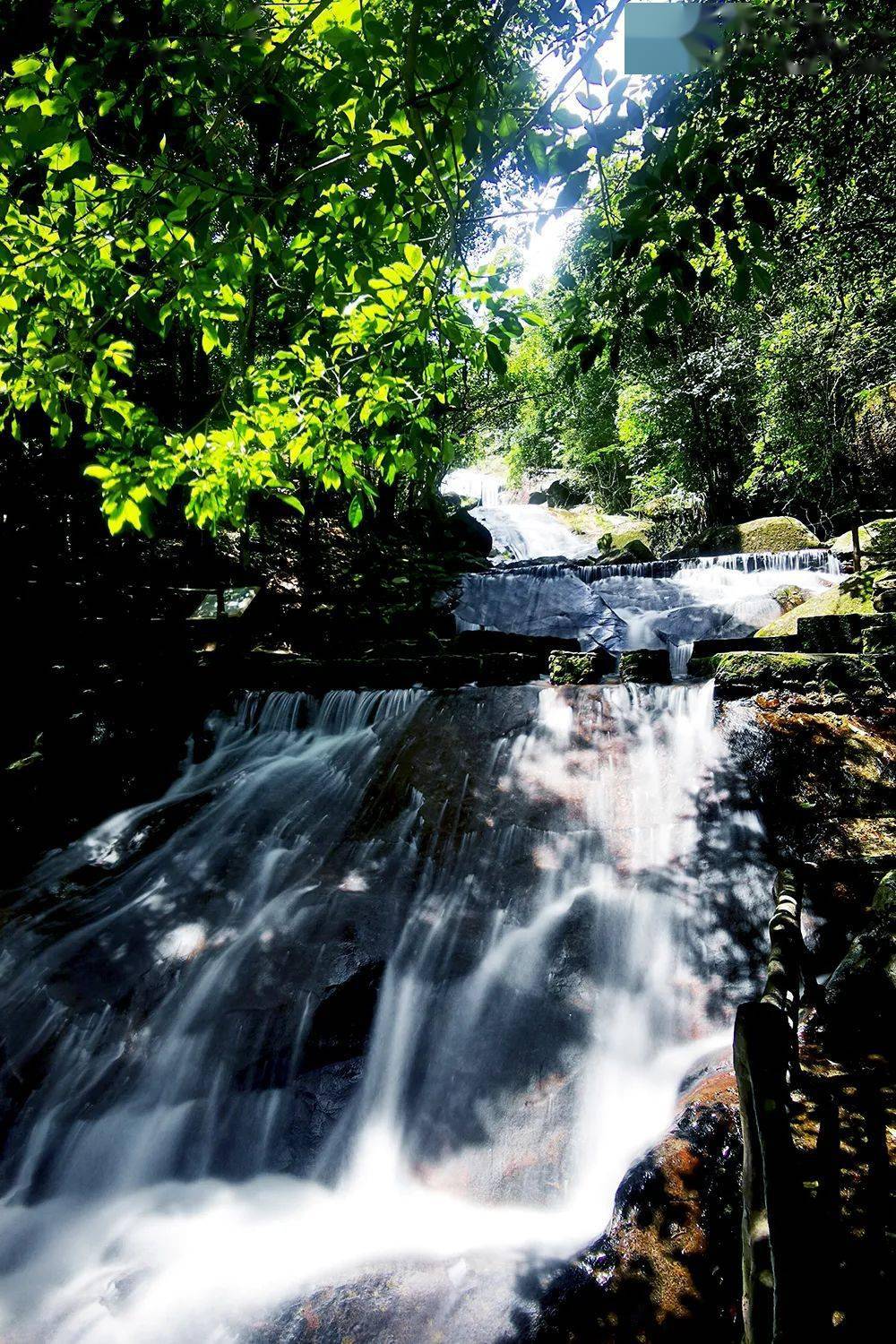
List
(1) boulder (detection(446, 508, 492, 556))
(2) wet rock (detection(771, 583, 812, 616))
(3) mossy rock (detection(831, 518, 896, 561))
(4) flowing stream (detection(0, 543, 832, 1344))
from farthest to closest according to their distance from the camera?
(1) boulder (detection(446, 508, 492, 556)), (2) wet rock (detection(771, 583, 812, 616)), (3) mossy rock (detection(831, 518, 896, 561)), (4) flowing stream (detection(0, 543, 832, 1344))

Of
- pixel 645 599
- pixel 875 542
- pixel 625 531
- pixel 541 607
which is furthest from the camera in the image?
pixel 625 531

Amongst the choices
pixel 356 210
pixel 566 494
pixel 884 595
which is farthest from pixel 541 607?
pixel 566 494

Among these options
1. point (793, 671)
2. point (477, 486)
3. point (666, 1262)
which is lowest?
point (666, 1262)

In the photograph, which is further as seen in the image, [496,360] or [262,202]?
[496,360]

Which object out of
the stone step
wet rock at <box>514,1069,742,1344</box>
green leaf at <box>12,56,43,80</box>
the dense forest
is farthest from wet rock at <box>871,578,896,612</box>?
green leaf at <box>12,56,43,80</box>

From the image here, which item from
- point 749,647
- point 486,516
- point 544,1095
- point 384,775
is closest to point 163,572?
point 384,775

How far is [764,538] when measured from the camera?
635 inches

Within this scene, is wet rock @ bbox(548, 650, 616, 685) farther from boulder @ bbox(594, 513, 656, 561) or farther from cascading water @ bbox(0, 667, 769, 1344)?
boulder @ bbox(594, 513, 656, 561)

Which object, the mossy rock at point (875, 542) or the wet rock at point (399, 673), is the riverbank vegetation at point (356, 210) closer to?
the mossy rock at point (875, 542)

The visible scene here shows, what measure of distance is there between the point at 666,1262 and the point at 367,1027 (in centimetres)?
249

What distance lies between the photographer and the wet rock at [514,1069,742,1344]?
2383 mm

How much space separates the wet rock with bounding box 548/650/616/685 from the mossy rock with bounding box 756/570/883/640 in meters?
2.46

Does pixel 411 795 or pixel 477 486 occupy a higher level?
pixel 477 486

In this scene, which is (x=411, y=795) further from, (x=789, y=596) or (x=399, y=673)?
(x=789, y=596)
